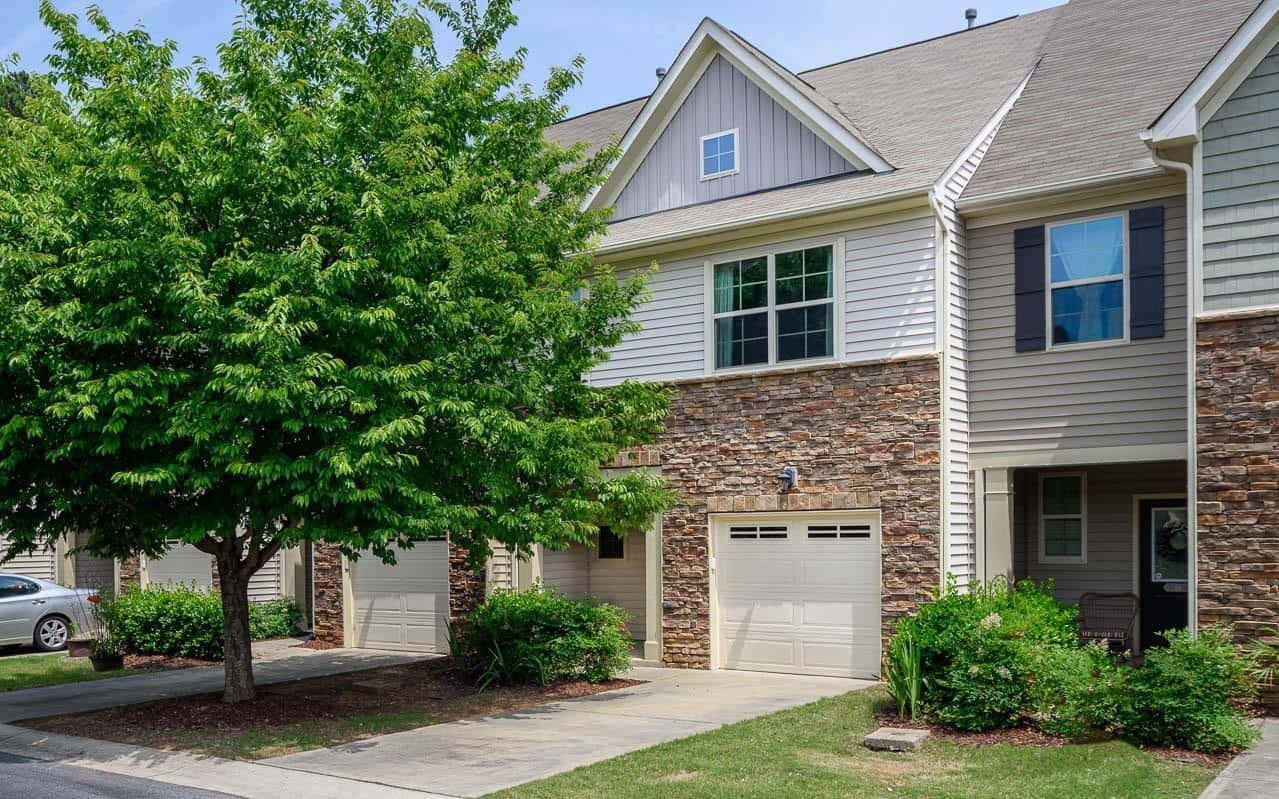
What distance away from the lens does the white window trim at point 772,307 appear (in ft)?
49.2

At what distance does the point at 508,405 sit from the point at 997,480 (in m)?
6.21

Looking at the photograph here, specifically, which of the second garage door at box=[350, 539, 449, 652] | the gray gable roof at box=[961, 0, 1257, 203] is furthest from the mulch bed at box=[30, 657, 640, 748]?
the gray gable roof at box=[961, 0, 1257, 203]

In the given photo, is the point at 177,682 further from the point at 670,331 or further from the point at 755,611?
the point at 670,331

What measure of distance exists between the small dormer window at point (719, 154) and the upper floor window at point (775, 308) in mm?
1459

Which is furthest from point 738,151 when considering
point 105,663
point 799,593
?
point 105,663

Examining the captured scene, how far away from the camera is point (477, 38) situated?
44.3 feet

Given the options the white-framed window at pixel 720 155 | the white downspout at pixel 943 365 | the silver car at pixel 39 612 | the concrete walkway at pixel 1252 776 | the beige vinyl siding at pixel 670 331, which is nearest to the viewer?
the concrete walkway at pixel 1252 776

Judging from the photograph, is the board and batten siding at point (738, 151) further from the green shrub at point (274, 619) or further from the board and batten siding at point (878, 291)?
the green shrub at point (274, 619)

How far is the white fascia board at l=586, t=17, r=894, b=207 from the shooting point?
50.2ft

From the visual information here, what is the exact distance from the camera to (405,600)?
18828 mm

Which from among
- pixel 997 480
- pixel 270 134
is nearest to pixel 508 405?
pixel 270 134

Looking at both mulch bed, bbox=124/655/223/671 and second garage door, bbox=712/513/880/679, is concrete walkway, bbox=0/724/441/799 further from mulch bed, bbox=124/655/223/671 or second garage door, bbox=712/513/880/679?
second garage door, bbox=712/513/880/679

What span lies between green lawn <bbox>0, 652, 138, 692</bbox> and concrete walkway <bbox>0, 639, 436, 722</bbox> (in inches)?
18.0

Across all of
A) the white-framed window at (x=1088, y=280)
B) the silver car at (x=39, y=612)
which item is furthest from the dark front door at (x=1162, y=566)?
the silver car at (x=39, y=612)
